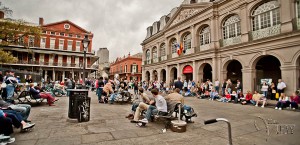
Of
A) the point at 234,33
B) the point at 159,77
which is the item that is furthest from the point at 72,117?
the point at 159,77

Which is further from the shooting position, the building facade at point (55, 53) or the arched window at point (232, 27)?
the building facade at point (55, 53)

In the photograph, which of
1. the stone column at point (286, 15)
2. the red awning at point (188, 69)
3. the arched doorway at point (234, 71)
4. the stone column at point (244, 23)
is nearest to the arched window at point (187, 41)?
the red awning at point (188, 69)

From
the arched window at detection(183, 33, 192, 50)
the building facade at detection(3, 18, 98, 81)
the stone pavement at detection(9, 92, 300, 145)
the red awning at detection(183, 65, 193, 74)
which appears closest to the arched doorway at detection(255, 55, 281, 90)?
the red awning at detection(183, 65, 193, 74)

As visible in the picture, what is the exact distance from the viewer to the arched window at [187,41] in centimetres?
2117

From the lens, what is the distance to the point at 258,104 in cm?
1100

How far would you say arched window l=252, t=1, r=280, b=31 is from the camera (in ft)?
41.9

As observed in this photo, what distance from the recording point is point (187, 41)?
2161 centimetres

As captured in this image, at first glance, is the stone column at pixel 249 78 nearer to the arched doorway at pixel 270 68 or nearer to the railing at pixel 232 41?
the arched doorway at pixel 270 68

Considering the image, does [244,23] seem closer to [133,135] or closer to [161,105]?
[161,105]

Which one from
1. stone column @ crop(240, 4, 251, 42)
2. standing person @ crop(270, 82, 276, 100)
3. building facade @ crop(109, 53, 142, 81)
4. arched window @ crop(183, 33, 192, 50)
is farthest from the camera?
building facade @ crop(109, 53, 142, 81)

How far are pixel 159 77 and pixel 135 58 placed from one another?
80.1 feet

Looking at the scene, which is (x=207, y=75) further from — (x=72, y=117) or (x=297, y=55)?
(x=72, y=117)

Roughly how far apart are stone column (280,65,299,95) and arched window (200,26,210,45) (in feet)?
Answer: 27.4

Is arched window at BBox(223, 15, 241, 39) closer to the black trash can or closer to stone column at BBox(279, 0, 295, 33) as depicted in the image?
stone column at BBox(279, 0, 295, 33)
